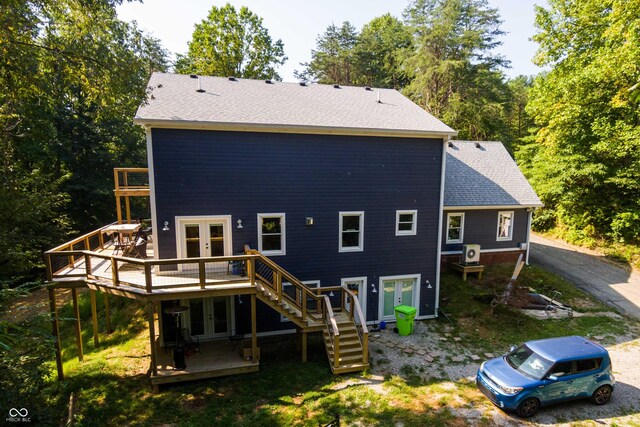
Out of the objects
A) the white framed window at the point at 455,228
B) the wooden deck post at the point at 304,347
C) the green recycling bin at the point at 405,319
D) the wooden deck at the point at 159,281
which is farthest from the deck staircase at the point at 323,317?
the white framed window at the point at 455,228

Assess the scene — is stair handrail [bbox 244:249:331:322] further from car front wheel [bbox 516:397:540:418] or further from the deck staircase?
car front wheel [bbox 516:397:540:418]

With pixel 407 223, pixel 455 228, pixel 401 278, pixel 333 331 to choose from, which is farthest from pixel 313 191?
pixel 455 228

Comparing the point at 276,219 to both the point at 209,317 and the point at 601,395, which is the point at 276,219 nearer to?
the point at 209,317

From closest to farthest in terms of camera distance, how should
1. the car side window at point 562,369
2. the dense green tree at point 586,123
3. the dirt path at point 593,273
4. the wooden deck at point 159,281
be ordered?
the car side window at point 562,369, the wooden deck at point 159,281, the dirt path at point 593,273, the dense green tree at point 586,123

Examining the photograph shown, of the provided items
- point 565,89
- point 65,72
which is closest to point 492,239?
point 565,89

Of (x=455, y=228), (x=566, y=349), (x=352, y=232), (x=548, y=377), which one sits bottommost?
(x=548, y=377)

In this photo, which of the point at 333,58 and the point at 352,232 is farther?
the point at 333,58

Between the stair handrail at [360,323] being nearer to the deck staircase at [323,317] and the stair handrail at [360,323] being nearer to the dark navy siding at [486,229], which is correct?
the deck staircase at [323,317]
